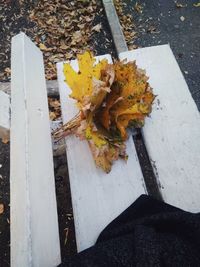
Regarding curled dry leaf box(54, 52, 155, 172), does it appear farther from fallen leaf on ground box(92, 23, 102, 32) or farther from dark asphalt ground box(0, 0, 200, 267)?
fallen leaf on ground box(92, 23, 102, 32)

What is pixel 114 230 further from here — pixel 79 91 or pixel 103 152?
pixel 79 91

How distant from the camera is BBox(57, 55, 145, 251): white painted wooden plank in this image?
4.46 ft

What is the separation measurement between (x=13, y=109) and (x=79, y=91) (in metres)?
0.30

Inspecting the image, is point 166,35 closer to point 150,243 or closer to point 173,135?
point 173,135

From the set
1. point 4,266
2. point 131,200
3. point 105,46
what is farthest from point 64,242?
point 105,46

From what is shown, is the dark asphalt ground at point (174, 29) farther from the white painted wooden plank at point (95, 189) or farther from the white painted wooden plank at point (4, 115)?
the white painted wooden plank at point (4, 115)

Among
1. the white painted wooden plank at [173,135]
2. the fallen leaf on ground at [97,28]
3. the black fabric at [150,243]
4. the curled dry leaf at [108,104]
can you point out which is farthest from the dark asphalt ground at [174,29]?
the black fabric at [150,243]

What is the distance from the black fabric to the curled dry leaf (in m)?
0.31

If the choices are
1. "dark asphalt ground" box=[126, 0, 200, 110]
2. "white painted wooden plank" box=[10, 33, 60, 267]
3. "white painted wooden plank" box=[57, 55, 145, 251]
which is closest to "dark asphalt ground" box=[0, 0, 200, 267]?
"dark asphalt ground" box=[126, 0, 200, 110]

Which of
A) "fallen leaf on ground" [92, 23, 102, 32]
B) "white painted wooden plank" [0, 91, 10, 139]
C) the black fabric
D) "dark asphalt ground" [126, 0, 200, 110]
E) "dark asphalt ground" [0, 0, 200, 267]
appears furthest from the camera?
"fallen leaf on ground" [92, 23, 102, 32]

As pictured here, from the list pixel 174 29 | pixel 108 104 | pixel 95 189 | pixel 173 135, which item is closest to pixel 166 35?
pixel 174 29

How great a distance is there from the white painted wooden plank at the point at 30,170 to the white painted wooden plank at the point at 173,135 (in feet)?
1.59

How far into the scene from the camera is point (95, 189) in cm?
143

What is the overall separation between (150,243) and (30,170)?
0.49m
